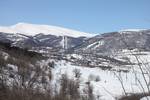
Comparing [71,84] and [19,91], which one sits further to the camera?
[71,84]

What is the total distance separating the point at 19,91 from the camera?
3.91 meters

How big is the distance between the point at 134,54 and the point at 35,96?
1800mm

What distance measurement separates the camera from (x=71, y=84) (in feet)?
27.4

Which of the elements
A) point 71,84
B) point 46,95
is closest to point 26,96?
point 46,95

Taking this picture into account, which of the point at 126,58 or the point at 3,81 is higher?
the point at 126,58

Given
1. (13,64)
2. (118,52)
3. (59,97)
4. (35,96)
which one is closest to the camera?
(118,52)

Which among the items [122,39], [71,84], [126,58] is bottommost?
[71,84]

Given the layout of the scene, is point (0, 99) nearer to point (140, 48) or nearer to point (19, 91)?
point (19, 91)

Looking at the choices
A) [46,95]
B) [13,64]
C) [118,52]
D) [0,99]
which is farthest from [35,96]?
[13,64]

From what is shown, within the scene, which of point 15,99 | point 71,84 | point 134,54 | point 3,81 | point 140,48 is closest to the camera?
point 134,54

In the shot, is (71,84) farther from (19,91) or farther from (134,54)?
(134,54)

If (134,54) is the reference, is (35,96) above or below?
below

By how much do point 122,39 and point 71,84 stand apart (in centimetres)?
550

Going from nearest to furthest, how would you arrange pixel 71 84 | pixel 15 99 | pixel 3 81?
pixel 15 99
pixel 3 81
pixel 71 84
